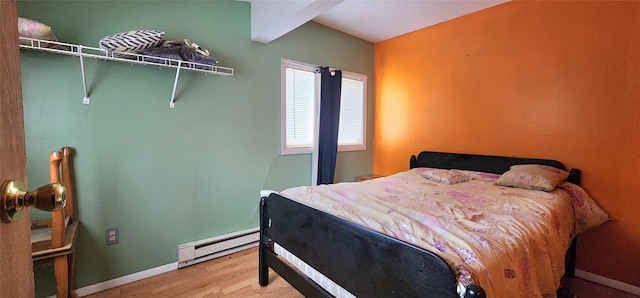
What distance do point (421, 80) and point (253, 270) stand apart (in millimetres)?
2846

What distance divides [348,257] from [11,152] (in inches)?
48.5

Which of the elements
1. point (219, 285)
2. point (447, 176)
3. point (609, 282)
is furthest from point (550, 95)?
point (219, 285)

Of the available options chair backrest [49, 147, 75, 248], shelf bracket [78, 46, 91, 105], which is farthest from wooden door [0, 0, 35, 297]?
shelf bracket [78, 46, 91, 105]

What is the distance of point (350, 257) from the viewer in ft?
4.39

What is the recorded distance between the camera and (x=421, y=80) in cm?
338

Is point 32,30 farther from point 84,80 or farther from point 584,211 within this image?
point 584,211

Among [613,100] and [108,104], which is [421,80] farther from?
[108,104]

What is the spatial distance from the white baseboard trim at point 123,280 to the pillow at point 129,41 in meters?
1.70

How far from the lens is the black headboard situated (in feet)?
8.00

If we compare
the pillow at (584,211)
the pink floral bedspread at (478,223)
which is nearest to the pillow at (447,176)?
the pink floral bedspread at (478,223)

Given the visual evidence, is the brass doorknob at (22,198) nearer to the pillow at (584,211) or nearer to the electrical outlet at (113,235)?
the electrical outlet at (113,235)

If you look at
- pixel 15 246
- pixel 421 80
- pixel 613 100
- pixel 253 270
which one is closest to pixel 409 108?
pixel 421 80

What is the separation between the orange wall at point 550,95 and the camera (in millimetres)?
2135

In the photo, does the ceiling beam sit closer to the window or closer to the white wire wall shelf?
the window
